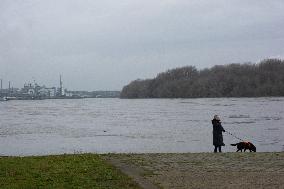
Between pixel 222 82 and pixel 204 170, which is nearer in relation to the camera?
pixel 204 170

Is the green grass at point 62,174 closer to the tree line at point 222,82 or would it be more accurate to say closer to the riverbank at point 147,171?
the riverbank at point 147,171

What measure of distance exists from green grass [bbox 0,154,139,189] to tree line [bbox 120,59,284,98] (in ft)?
327

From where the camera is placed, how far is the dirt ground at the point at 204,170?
29.7 ft

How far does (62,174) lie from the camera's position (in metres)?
9.88

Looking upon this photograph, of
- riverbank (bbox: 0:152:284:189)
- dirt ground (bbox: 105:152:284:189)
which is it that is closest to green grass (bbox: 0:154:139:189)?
riverbank (bbox: 0:152:284:189)

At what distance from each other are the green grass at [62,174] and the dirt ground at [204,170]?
1.46 ft


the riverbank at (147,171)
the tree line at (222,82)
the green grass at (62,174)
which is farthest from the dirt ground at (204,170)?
the tree line at (222,82)

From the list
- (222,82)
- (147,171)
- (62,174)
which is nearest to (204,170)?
(147,171)

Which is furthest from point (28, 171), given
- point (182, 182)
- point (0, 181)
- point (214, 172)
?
point (214, 172)

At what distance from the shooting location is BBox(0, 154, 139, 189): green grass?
8.69 metres

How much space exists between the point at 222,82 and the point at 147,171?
349 ft

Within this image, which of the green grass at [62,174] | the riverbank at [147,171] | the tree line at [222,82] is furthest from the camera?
the tree line at [222,82]

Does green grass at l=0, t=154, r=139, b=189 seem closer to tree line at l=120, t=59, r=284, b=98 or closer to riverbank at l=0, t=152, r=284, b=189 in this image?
riverbank at l=0, t=152, r=284, b=189

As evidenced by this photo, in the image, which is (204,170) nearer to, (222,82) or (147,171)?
(147,171)
